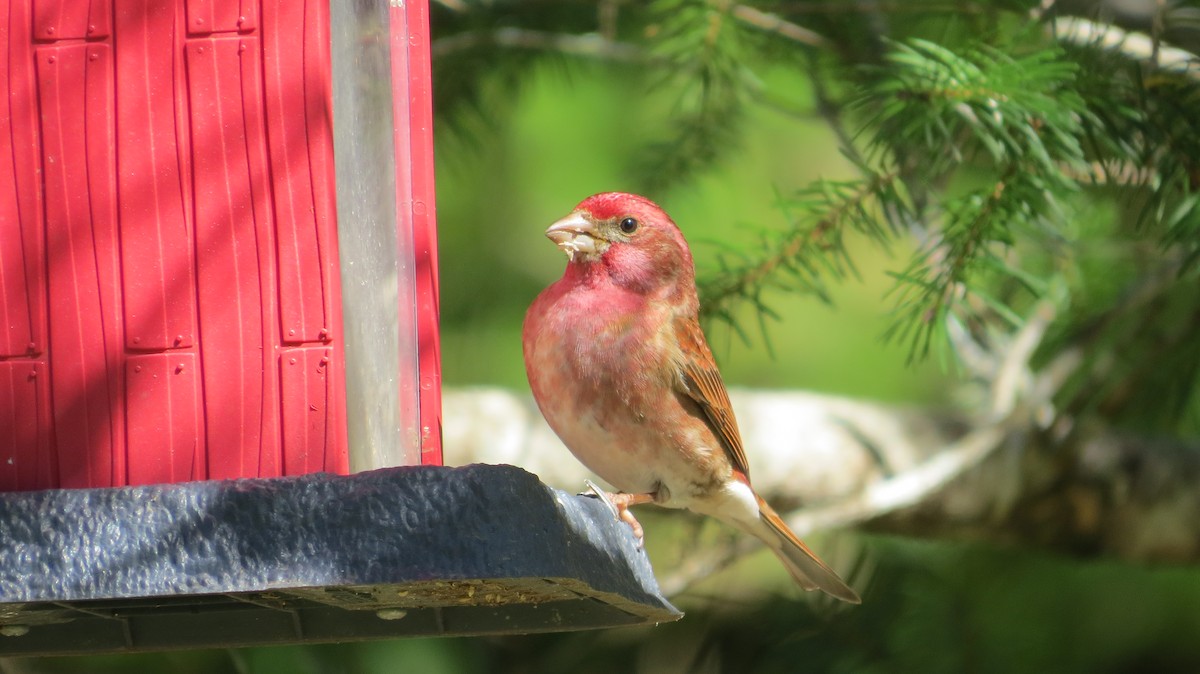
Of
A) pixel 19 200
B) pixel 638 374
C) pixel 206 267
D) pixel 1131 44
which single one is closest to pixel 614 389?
pixel 638 374

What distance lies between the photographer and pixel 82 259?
263cm

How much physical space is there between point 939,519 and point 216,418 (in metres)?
3.04

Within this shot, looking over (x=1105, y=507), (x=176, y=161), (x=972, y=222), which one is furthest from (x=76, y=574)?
(x=1105, y=507)

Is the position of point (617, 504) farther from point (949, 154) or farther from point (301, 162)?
point (949, 154)

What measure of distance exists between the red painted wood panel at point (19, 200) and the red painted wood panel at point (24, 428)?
0.13ft

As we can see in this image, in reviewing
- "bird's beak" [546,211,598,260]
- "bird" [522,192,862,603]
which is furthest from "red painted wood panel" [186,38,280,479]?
"bird's beak" [546,211,598,260]

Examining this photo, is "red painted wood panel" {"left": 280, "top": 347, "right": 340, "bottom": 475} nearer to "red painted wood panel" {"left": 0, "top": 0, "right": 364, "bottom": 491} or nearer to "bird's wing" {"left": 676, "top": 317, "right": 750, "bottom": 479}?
"red painted wood panel" {"left": 0, "top": 0, "right": 364, "bottom": 491}

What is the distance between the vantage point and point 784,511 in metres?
5.13

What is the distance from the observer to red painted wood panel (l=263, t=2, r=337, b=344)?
8.49 ft

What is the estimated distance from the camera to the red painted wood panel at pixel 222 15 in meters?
2.64

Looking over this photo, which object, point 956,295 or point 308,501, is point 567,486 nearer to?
point 956,295

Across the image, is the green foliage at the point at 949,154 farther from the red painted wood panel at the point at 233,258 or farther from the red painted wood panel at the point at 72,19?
the red painted wood panel at the point at 72,19

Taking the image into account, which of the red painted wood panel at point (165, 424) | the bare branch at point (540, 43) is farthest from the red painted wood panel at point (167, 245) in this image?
the bare branch at point (540, 43)

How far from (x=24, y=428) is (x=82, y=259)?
31cm
